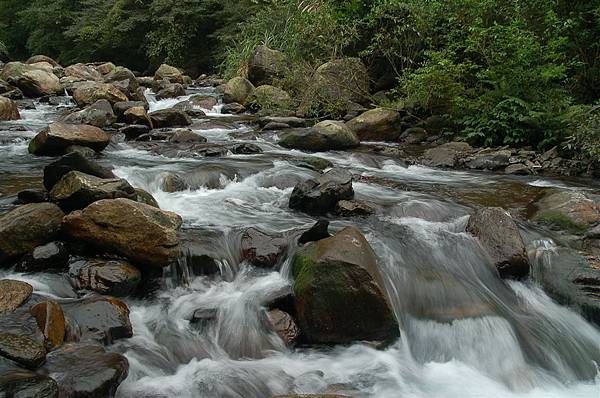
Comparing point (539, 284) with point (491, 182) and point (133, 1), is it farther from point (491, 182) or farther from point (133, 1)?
point (133, 1)

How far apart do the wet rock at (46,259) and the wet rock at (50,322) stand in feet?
2.92

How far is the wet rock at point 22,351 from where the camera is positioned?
2.96 meters

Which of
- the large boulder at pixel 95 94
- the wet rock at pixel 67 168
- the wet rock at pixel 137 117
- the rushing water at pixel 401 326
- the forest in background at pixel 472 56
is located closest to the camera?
the rushing water at pixel 401 326

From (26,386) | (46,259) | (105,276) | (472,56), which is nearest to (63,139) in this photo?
(46,259)

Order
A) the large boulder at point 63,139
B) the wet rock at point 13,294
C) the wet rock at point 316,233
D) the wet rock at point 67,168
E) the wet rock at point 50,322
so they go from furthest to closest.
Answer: the large boulder at point 63,139
the wet rock at point 67,168
the wet rock at point 316,233
the wet rock at point 13,294
the wet rock at point 50,322

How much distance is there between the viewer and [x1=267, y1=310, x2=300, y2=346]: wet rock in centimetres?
410

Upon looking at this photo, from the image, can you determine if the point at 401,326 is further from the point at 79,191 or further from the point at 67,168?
the point at 67,168

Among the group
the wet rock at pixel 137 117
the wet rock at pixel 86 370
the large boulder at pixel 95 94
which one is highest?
the large boulder at pixel 95 94

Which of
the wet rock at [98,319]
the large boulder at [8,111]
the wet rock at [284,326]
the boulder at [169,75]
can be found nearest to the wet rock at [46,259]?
the wet rock at [98,319]

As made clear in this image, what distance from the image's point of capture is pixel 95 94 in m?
12.4

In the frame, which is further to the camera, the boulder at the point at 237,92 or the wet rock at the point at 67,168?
the boulder at the point at 237,92

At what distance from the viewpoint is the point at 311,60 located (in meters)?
13.5

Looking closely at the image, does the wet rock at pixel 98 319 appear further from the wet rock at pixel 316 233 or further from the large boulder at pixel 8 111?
the large boulder at pixel 8 111

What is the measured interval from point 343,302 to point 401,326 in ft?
2.28
